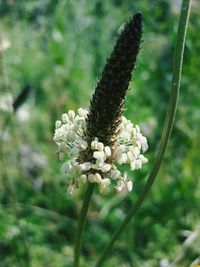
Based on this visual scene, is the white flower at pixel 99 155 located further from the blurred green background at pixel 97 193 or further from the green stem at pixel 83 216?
the blurred green background at pixel 97 193

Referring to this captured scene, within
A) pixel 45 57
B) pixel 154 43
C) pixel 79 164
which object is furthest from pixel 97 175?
pixel 45 57

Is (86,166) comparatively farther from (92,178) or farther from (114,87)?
(114,87)

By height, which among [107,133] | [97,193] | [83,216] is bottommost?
[83,216]

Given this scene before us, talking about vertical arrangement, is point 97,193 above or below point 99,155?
above

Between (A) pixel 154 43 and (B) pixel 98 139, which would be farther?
(A) pixel 154 43

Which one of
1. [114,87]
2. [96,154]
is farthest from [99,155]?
[114,87]

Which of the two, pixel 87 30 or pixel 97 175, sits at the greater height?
pixel 87 30

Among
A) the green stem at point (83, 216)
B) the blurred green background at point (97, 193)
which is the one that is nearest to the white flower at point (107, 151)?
the green stem at point (83, 216)

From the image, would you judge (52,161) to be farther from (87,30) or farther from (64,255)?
(87,30)
